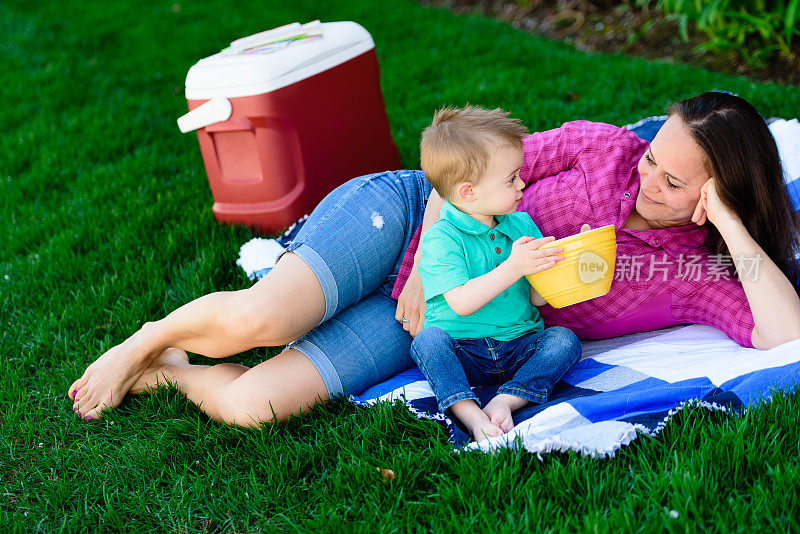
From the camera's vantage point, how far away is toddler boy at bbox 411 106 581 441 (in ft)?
6.59

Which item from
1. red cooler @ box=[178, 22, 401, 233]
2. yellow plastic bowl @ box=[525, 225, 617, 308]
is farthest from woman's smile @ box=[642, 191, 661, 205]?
red cooler @ box=[178, 22, 401, 233]

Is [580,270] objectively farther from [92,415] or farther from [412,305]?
[92,415]

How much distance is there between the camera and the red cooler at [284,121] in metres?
2.97

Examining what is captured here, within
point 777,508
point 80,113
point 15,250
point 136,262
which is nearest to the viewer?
point 777,508

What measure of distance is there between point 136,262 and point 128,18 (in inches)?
182

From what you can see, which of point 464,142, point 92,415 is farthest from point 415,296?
point 92,415

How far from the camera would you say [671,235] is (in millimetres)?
2324

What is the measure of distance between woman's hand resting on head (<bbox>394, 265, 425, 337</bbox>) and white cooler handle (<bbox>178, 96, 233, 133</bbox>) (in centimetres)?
119

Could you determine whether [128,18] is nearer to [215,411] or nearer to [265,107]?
[265,107]

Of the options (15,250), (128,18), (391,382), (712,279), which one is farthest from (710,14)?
(128,18)

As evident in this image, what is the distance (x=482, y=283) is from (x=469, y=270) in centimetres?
17

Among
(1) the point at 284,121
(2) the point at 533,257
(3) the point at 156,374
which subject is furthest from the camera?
(1) the point at 284,121

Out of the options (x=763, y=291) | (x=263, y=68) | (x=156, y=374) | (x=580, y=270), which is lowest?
(x=156, y=374)

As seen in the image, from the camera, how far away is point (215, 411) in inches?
89.6
